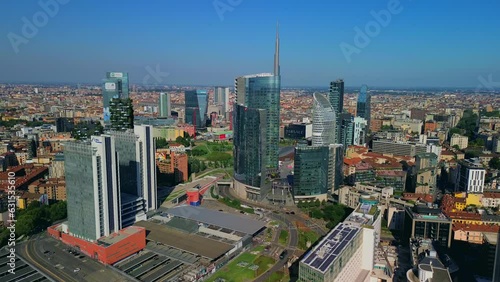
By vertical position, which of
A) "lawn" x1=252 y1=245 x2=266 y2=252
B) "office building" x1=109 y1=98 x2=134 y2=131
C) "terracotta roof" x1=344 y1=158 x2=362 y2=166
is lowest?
"lawn" x1=252 y1=245 x2=266 y2=252

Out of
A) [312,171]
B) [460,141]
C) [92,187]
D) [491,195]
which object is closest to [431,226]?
[491,195]

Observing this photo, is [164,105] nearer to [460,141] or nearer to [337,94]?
[337,94]

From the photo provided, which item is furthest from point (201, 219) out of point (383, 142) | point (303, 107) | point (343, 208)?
point (303, 107)

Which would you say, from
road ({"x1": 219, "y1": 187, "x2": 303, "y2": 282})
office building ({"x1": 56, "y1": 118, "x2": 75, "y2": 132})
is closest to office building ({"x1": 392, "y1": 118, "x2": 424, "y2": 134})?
road ({"x1": 219, "y1": 187, "x2": 303, "y2": 282})

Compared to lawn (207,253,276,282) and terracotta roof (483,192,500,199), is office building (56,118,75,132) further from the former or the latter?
terracotta roof (483,192,500,199)

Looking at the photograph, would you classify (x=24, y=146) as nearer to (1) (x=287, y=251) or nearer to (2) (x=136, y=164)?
(2) (x=136, y=164)

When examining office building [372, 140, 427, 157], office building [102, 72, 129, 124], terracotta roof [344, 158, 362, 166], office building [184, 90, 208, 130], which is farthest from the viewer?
office building [184, 90, 208, 130]

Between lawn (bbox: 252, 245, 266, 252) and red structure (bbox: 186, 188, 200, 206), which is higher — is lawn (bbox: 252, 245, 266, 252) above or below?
below

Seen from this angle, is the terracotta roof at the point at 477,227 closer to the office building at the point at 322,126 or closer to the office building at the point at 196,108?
the office building at the point at 322,126
